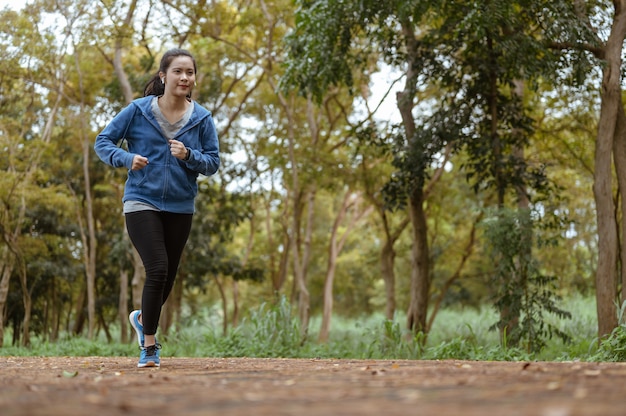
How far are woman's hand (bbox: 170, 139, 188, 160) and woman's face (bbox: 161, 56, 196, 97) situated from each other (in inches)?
17.0

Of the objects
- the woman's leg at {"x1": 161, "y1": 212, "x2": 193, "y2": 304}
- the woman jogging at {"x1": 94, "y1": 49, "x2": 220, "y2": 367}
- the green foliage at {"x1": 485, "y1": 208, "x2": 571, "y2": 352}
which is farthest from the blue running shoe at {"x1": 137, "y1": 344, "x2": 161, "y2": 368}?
the green foliage at {"x1": 485, "y1": 208, "x2": 571, "y2": 352}

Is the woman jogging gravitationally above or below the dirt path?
above

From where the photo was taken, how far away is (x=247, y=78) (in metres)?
23.9

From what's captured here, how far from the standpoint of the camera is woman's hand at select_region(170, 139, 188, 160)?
5.21m

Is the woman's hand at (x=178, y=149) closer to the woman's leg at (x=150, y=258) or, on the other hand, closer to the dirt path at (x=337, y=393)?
the woman's leg at (x=150, y=258)

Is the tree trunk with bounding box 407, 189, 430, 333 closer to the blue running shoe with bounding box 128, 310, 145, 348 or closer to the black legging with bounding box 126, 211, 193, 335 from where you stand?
the blue running shoe with bounding box 128, 310, 145, 348

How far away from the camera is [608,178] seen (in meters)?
Result: 11.1

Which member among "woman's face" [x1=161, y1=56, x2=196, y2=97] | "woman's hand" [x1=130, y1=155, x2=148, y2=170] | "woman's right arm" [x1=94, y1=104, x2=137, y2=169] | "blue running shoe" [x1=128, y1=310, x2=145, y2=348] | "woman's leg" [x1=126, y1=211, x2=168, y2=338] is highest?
"woman's face" [x1=161, y1=56, x2=196, y2=97]

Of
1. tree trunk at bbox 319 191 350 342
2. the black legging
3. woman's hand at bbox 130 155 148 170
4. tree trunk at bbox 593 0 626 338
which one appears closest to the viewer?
woman's hand at bbox 130 155 148 170

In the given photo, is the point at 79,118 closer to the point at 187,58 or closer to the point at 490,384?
the point at 187,58

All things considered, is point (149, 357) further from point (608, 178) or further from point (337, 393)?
point (608, 178)

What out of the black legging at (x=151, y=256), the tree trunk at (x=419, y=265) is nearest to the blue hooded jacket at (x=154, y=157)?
the black legging at (x=151, y=256)

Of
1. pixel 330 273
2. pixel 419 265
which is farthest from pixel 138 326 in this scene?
pixel 330 273

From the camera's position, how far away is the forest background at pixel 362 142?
11.6 metres
